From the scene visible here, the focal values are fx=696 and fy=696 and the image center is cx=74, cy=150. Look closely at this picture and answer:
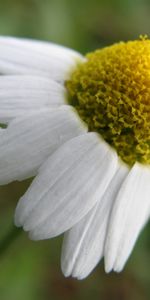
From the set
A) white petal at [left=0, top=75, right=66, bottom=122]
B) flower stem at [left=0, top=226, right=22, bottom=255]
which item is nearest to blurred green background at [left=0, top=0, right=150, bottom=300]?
flower stem at [left=0, top=226, right=22, bottom=255]

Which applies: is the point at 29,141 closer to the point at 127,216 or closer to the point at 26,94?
the point at 26,94

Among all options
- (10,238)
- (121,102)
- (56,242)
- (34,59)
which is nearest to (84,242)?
(10,238)

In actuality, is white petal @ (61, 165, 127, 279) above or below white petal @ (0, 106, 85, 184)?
below

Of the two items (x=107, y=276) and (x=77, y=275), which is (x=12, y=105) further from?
(x=107, y=276)

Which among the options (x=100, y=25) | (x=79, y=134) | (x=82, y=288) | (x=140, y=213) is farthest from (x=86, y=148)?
(x=100, y=25)

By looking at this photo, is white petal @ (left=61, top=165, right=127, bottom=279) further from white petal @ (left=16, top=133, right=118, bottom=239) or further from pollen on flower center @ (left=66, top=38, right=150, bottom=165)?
pollen on flower center @ (left=66, top=38, right=150, bottom=165)
